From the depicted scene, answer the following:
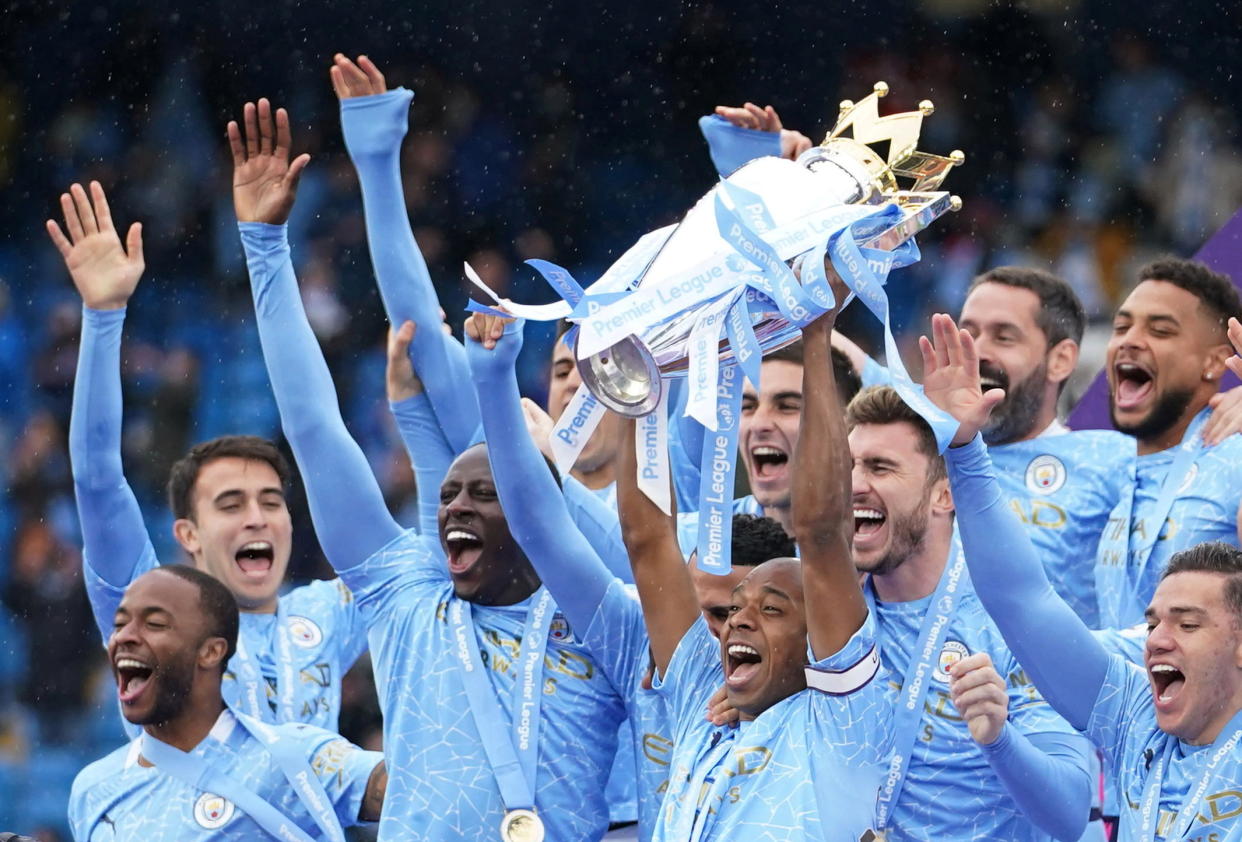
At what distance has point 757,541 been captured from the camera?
4062 mm

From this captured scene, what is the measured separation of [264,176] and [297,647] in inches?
43.6

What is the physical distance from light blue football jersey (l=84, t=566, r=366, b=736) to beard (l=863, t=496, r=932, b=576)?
59.2 inches

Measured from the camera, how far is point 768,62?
880 cm

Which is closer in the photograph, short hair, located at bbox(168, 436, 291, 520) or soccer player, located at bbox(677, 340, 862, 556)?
soccer player, located at bbox(677, 340, 862, 556)

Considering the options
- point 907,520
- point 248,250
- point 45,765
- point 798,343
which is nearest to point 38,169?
point 45,765

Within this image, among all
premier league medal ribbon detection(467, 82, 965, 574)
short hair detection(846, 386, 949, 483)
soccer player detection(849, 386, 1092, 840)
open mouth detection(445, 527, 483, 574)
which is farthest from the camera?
open mouth detection(445, 527, 483, 574)

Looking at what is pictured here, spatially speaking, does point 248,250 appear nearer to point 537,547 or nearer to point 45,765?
point 537,547

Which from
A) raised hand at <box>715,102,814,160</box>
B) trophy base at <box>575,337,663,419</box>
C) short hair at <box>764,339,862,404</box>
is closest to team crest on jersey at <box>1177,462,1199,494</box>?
short hair at <box>764,339,862,404</box>

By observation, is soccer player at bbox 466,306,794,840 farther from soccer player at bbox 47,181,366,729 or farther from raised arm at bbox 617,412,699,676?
soccer player at bbox 47,181,366,729

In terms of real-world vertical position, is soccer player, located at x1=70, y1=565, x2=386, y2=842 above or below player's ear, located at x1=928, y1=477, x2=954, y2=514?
below

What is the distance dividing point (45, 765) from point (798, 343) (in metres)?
4.59

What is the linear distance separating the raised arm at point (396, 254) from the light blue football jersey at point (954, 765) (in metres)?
1.21

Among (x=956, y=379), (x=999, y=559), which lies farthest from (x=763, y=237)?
(x=999, y=559)

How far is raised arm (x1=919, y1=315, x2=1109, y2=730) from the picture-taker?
3.65 metres
